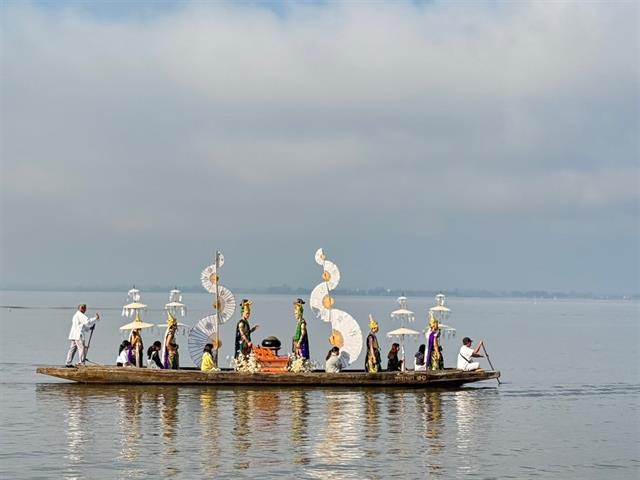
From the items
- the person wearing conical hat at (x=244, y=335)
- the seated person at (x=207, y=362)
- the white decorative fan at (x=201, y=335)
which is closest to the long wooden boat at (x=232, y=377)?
the seated person at (x=207, y=362)

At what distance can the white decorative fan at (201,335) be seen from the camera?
34.2 meters

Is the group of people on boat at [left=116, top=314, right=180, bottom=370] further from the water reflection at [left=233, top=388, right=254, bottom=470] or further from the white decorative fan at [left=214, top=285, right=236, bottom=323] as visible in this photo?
the water reflection at [left=233, top=388, right=254, bottom=470]

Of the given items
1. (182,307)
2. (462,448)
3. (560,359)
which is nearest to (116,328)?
(560,359)

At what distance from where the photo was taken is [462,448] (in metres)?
23.2

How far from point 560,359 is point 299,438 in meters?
39.6

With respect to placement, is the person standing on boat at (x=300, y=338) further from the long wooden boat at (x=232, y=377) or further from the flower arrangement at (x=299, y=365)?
the long wooden boat at (x=232, y=377)

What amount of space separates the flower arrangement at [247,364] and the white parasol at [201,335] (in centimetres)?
153

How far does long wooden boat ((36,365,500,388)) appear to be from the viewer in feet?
107

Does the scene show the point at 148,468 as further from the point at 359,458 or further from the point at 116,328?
the point at 116,328

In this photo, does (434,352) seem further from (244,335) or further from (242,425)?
(242,425)

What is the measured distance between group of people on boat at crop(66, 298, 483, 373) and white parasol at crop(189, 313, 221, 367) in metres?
0.42

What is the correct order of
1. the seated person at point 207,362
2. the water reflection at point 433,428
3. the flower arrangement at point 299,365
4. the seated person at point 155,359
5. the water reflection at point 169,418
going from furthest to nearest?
the seated person at point 155,359 < the flower arrangement at point 299,365 < the seated person at point 207,362 < the water reflection at point 169,418 < the water reflection at point 433,428

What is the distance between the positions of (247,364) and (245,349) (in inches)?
21.1

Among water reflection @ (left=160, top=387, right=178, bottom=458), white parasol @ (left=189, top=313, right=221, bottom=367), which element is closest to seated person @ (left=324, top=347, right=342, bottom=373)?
white parasol @ (left=189, top=313, right=221, bottom=367)
